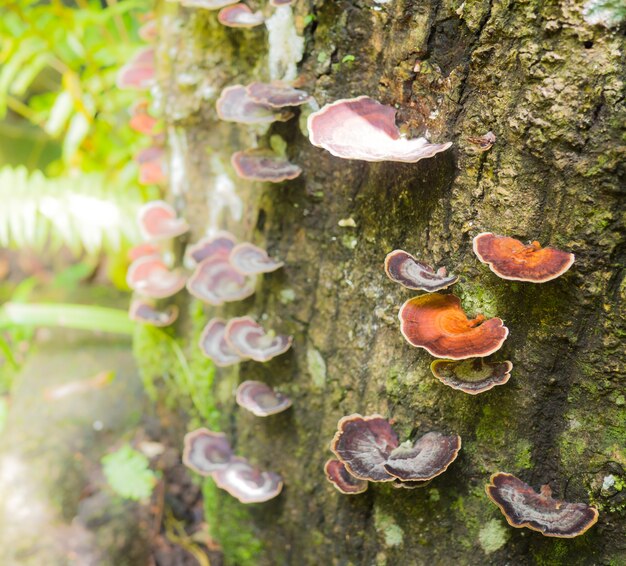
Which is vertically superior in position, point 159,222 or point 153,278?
point 159,222

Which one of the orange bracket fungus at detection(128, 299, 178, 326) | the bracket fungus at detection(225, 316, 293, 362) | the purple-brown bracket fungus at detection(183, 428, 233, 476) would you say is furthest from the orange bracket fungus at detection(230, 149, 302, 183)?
the purple-brown bracket fungus at detection(183, 428, 233, 476)

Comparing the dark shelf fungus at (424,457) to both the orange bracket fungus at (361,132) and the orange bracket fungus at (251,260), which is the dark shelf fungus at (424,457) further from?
the orange bracket fungus at (361,132)

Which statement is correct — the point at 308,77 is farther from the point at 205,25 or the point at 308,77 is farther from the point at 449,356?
the point at 449,356

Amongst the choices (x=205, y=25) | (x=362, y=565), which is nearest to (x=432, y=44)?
(x=205, y=25)

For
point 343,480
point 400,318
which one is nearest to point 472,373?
point 400,318

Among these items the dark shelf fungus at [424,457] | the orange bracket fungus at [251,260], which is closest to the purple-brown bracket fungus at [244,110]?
the orange bracket fungus at [251,260]

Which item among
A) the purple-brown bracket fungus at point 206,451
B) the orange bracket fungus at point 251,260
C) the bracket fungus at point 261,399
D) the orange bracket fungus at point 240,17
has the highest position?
the orange bracket fungus at point 240,17

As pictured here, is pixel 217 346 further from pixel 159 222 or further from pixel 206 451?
pixel 159 222
